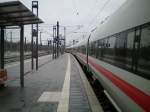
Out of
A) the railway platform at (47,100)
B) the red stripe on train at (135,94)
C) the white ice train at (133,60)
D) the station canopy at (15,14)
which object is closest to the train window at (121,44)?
the white ice train at (133,60)

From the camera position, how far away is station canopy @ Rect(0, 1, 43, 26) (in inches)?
361

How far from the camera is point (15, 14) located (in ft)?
34.6

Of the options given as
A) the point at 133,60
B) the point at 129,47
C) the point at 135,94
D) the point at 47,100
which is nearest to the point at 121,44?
the point at 129,47

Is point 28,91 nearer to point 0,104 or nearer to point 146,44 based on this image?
point 0,104

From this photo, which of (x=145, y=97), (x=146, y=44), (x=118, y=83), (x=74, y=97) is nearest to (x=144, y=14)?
(x=146, y=44)

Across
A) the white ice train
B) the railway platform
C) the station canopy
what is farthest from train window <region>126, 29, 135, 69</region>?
the station canopy

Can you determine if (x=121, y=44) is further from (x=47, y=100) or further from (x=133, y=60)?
(x=47, y=100)

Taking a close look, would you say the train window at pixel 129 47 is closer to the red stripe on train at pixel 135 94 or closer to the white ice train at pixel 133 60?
the white ice train at pixel 133 60

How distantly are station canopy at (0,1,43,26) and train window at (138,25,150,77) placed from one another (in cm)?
475

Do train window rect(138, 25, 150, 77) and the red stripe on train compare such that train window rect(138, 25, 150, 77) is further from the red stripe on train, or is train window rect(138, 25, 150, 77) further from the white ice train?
the red stripe on train

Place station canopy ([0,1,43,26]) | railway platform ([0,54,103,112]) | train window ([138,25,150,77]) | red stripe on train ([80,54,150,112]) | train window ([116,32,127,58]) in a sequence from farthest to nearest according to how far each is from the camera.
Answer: station canopy ([0,1,43,26]) → railway platform ([0,54,103,112]) → train window ([116,32,127,58]) → train window ([138,25,150,77]) → red stripe on train ([80,54,150,112])

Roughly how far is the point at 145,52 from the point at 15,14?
648 cm

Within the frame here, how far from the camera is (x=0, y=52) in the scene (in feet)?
40.5

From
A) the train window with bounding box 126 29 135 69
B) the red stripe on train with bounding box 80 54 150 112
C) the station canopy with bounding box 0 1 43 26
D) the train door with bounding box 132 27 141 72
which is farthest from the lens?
the station canopy with bounding box 0 1 43 26
